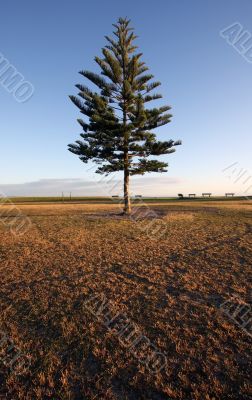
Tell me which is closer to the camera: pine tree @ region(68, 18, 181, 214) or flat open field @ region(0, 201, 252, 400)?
flat open field @ region(0, 201, 252, 400)

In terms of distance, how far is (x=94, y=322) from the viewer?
5.01 metres

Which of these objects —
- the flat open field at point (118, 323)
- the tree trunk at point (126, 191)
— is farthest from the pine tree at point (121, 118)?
the flat open field at point (118, 323)

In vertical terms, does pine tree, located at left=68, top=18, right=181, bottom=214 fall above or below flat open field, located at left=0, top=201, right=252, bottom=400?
above

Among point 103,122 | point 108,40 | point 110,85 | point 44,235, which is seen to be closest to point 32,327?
point 44,235

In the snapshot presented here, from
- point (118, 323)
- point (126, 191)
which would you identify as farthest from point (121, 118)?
point (118, 323)

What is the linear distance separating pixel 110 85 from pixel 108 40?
3.20m

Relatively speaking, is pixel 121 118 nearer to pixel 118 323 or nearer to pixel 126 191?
pixel 126 191

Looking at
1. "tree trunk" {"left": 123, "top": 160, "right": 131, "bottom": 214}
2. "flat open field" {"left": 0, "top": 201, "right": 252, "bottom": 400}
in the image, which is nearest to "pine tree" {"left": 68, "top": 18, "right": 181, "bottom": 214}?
"tree trunk" {"left": 123, "top": 160, "right": 131, "bottom": 214}

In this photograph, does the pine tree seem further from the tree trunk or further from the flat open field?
the flat open field

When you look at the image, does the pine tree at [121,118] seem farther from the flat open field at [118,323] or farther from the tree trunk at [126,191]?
the flat open field at [118,323]

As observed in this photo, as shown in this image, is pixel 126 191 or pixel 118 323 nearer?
pixel 118 323

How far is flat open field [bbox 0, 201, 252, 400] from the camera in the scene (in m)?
3.50

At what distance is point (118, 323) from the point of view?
4.98 meters

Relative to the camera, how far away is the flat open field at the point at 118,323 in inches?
138
